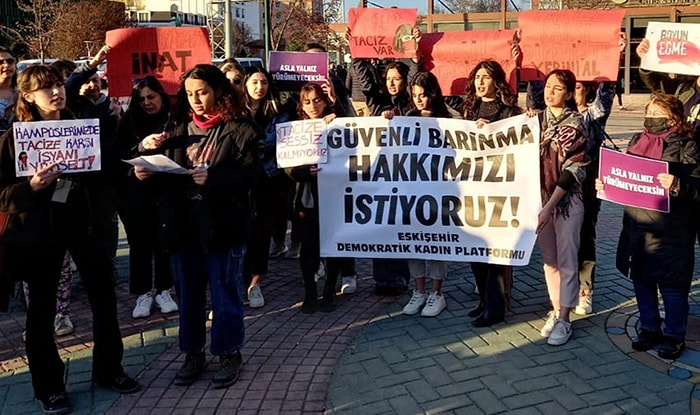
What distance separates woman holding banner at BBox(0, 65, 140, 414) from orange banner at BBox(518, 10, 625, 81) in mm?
3755

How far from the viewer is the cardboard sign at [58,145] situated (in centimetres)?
396

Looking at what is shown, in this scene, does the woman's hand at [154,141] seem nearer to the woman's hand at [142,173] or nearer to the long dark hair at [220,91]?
the woman's hand at [142,173]

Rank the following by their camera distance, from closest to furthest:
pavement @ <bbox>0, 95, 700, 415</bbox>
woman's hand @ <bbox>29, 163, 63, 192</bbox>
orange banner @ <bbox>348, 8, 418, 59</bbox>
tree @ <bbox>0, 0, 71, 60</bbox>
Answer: woman's hand @ <bbox>29, 163, 63, 192</bbox>
pavement @ <bbox>0, 95, 700, 415</bbox>
orange banner @ <bbox>348, 8, 418, 59</bbox>
tree @ <bbox>0, 0, 71, 60</bbox>

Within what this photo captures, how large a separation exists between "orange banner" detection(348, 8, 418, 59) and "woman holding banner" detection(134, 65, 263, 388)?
2649 mm

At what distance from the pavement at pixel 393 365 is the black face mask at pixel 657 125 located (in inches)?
60.5

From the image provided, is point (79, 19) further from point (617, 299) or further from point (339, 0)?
point (617, 299)

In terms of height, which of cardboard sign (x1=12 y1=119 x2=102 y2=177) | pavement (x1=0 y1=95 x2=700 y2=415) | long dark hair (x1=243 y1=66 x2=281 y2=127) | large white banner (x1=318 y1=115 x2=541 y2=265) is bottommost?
pavement (x1=0 y1=95 x2=700 y2=415)

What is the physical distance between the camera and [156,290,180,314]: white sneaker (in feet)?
19.3

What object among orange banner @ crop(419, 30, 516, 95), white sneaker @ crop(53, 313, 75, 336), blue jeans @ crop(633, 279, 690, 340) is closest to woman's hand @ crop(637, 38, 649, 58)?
orange banner @ crop(419, 30, 516, 95)

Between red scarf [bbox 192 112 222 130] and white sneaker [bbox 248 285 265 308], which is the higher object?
red scarf [bbox 192 112 222 130]

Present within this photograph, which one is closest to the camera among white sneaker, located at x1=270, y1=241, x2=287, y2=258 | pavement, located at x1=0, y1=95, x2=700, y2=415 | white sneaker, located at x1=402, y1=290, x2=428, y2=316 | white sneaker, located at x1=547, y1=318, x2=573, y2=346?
pavement, located at x1=0, y1=95, x2=700, y2=415

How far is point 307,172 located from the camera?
559cm

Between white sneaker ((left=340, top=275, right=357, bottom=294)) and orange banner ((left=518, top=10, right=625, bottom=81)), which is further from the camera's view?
white sneaker ((left=340, top=275, right=357, bottom=294))

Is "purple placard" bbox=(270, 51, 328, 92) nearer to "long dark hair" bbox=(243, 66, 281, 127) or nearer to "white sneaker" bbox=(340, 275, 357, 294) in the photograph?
"long dark hair" bbox=(243, 66, 281, 127)
